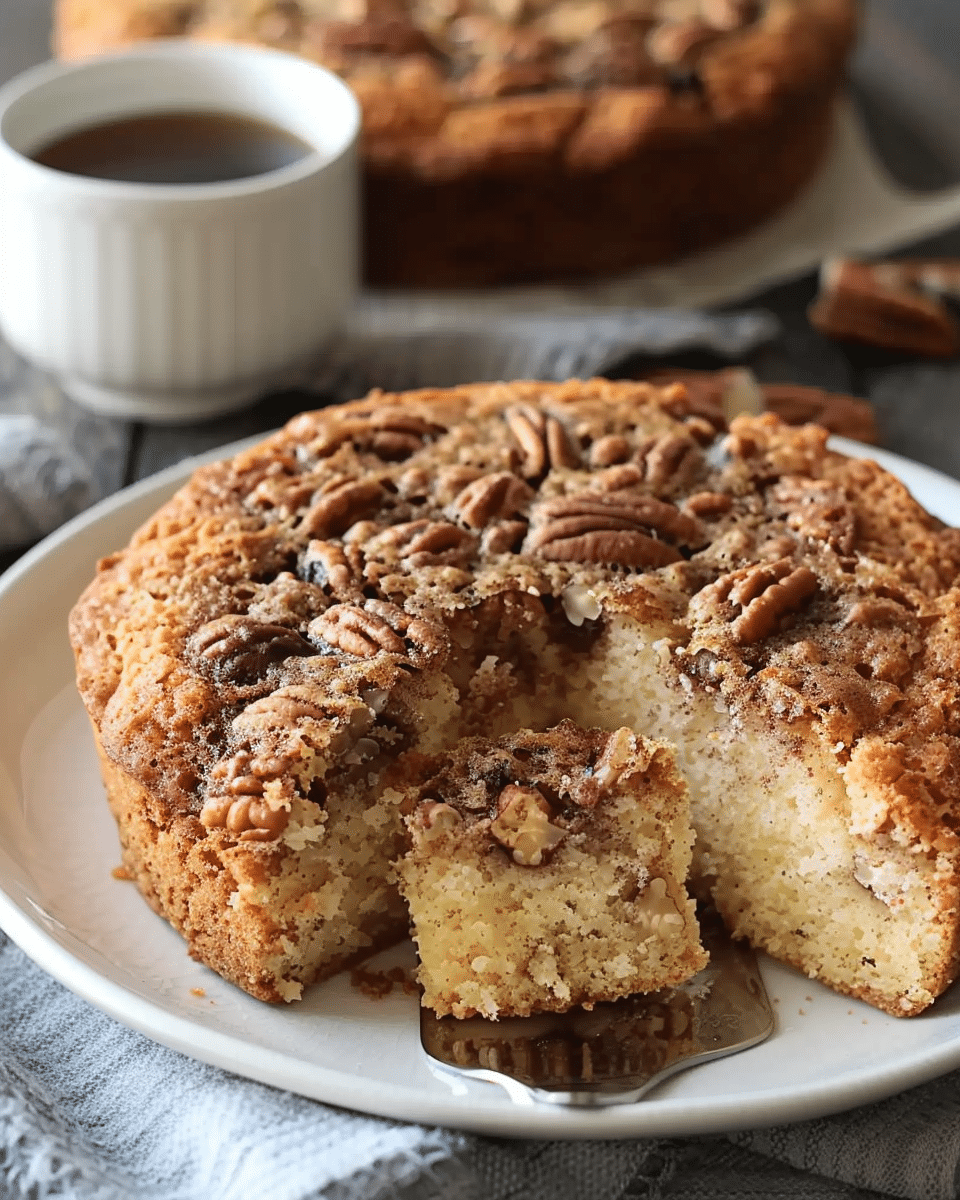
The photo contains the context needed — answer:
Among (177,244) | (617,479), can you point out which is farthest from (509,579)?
(177,244)

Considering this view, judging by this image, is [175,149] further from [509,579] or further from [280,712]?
[280,712]

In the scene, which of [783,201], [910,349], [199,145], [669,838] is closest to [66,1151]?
[669,838]

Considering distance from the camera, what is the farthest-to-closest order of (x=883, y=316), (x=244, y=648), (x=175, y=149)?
(x=883, y=316) < (x=175, y=149) < (x=244, y=648)

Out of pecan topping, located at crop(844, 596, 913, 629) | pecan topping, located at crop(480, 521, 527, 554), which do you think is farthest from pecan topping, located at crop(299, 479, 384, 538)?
pecan topping, located at crop(844, 596, 913, 629)

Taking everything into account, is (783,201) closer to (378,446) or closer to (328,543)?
(378,446)

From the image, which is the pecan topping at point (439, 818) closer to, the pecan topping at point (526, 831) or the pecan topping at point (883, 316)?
the pecan topping at point (526, 831)

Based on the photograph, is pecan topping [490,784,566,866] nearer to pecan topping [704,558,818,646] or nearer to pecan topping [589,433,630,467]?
pecan topping [704,558,818,646]
